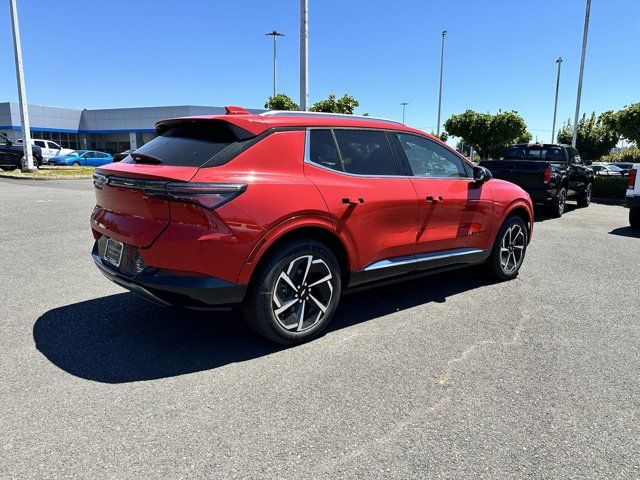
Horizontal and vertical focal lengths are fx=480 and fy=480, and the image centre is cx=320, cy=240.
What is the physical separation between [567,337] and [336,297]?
2.00m

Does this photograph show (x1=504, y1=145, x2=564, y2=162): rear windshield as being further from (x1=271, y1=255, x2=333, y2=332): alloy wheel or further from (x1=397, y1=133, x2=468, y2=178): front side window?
(x1=271, y1=255, x2=333, y2=332): alloy wheel

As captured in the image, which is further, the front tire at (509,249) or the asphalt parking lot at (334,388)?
the front tire at (509,249)

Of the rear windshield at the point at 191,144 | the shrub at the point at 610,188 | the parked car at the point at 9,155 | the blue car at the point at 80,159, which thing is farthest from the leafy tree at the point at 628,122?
the blue car at the point at 80,159

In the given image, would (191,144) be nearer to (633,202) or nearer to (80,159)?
(633,202)

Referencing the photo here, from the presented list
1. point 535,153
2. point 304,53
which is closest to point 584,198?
point 535,153

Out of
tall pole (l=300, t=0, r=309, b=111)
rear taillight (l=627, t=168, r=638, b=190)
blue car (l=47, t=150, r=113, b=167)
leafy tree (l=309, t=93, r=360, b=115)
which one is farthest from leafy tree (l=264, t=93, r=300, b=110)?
rear taillight (l=627, t=168, r=638, b=190)

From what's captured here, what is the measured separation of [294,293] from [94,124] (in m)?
61.4

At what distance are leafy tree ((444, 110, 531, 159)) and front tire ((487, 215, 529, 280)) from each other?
134 feet

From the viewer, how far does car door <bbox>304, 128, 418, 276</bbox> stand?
12.6 ft

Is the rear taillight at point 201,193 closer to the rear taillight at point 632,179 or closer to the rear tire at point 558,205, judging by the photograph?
the rear taillight at point 632,179

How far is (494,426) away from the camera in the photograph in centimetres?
274

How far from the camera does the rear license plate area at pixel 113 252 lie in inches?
141

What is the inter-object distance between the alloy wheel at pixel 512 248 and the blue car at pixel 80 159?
35861 mm

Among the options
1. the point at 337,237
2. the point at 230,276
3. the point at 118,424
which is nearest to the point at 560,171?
the point at 337,237
